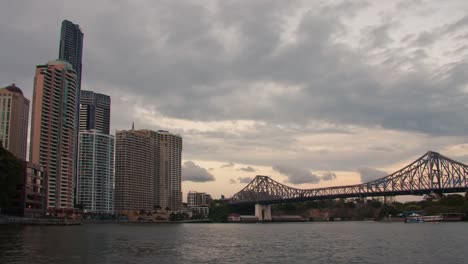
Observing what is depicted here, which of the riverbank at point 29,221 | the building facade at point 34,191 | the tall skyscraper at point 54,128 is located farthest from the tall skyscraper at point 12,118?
the riverbank at point 29,221

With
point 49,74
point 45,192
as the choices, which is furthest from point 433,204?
point 49,74

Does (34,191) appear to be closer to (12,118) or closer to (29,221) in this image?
(29,221)

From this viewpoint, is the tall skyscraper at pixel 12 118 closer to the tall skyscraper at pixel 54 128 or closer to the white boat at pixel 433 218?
the tall skyscraper at pixel 54 128

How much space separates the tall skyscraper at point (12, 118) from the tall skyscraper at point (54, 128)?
19.5 m

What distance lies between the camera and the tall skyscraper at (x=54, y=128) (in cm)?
15438

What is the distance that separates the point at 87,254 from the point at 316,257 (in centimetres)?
1994

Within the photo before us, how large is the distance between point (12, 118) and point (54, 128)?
26.8 metres

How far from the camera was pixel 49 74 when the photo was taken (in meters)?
162

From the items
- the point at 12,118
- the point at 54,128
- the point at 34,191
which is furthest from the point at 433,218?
the point at 12,118

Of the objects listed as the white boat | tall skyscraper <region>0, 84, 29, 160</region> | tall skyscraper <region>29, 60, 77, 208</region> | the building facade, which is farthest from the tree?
the white boat

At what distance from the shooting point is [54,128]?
160 meters

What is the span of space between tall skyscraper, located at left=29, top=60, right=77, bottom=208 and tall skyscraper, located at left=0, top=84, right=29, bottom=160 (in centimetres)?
1951

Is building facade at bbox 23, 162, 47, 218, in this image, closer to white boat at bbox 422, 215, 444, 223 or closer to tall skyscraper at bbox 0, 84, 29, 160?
tall skyscraper at bbox 0, 84, 29, 160

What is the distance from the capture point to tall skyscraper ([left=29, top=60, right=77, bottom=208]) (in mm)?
154375
